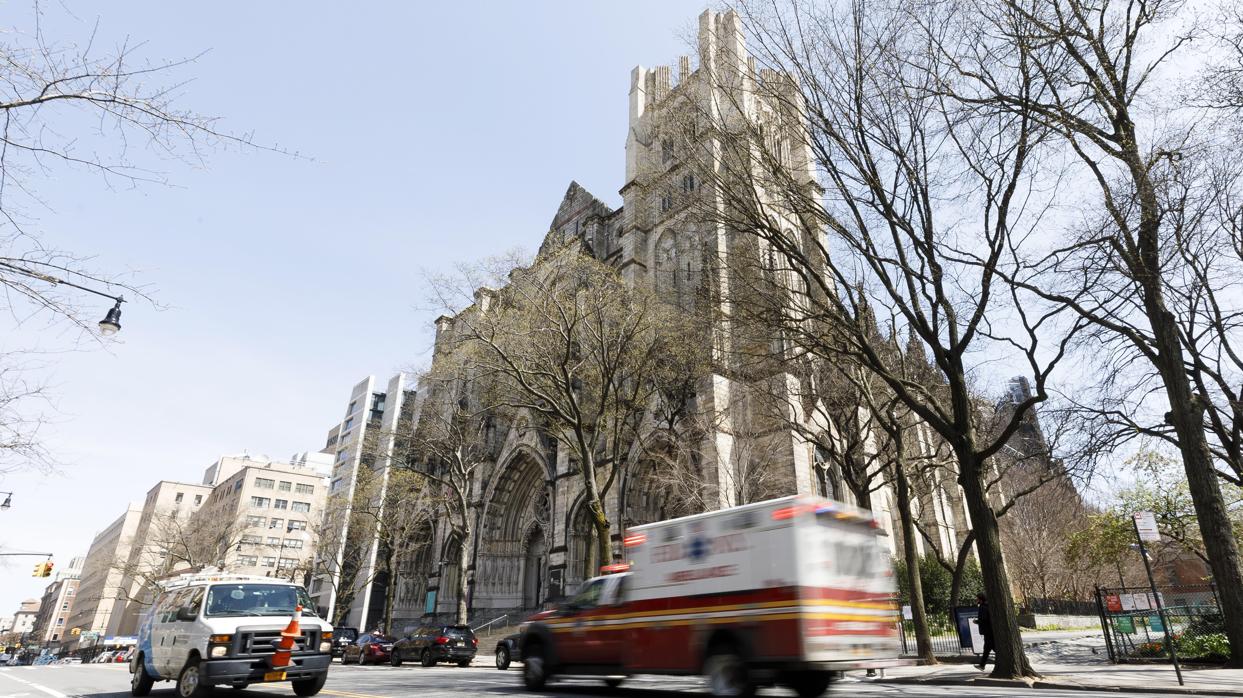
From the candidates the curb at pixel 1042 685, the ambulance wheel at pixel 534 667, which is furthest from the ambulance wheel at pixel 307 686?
the curb at pixel 1042 685

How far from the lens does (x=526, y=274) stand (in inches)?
832

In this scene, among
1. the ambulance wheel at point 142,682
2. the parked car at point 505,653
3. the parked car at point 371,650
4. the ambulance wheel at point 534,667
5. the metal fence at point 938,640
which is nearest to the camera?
the ambulance wheel at point 142,682

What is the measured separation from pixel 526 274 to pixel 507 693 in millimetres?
13945

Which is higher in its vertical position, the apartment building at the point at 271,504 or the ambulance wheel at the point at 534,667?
the apartment building at the point at 271,504

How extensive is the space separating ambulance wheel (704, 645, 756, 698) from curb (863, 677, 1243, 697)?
5351mm

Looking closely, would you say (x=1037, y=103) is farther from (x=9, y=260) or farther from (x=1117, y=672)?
(x=9, y=260)

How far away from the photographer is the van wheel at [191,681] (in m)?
8.60

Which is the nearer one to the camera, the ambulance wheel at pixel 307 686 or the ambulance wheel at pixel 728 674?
the ambulance wheel at pixel 728 674

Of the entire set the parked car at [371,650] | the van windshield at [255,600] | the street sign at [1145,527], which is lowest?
the parked car at [371,650]

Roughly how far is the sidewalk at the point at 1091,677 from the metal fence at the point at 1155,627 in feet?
1.82

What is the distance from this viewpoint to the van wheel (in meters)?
8.60

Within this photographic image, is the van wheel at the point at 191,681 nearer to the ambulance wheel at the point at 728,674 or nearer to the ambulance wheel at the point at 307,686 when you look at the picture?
the ambulance wheel at the point at 307,686

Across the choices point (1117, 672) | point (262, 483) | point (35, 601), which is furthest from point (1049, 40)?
point (35, 601)

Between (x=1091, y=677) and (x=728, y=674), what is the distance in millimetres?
8249
